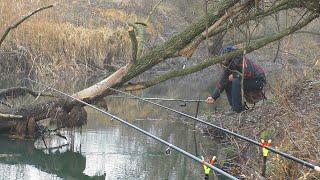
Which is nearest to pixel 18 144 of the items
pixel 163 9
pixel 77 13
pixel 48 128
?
pixel 48 128

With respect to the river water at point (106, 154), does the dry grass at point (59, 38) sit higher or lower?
higher

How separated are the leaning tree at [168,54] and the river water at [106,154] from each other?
334 mm

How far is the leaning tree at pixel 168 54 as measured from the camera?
644 centimetres

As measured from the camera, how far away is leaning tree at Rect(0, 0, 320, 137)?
6441mm

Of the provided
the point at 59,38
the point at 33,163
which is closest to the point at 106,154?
the point at 33,163

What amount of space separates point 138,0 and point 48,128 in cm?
1435

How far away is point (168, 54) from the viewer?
22.9 ft

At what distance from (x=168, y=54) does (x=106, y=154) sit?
5.24 feet

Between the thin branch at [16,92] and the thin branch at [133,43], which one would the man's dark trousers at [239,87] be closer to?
the thin branch at [133,43]

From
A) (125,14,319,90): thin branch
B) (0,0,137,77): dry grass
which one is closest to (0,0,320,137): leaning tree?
(125,14,319,90): thin branch

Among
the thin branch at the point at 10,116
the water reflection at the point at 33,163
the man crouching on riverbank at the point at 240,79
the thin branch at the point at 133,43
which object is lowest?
the water reflection at the point at 33,163

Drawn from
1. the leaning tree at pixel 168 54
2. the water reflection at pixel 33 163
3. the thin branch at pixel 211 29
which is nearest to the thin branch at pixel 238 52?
the leaning tree at pixel 168 54

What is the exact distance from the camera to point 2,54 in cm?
1337

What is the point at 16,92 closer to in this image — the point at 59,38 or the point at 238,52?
the point at 238,52
